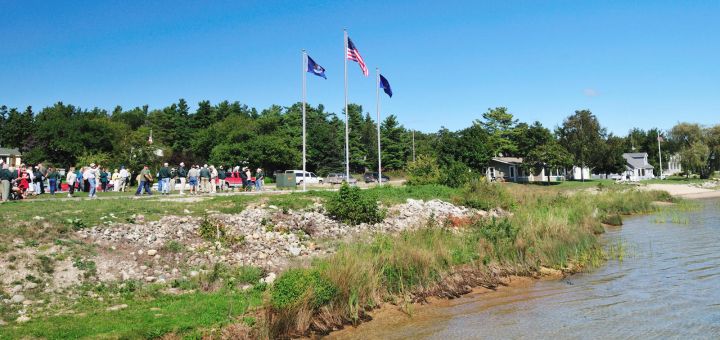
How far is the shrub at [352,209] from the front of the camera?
1988cm

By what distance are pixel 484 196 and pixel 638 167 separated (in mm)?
76015

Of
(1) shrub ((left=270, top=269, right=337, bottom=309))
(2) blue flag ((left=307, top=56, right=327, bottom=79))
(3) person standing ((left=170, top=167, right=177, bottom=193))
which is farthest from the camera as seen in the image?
(3) person standing ((left=170, top=167, right=177, bottom=193))

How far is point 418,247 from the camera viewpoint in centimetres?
1321

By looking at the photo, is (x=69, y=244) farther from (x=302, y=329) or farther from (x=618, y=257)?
(x=618, y=257)

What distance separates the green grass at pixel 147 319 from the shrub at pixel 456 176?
889 inches

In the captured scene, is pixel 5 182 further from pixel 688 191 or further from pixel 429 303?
pixel 688 191

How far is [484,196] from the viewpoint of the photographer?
28.3 m

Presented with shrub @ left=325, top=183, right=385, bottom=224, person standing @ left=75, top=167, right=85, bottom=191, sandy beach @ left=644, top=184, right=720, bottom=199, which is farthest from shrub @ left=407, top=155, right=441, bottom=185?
sandy beach @ left=644, top=184, right=720, bottom=199

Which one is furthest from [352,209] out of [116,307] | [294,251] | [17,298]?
[17,298]

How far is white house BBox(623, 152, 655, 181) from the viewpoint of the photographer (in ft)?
293

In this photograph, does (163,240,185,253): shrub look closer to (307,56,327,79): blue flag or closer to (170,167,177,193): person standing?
(307,56,327,79): blue flag

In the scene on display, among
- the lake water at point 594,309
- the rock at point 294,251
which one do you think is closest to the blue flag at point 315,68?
the rock at point 294,251

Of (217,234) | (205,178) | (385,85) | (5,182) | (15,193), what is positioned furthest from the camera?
(385,85)

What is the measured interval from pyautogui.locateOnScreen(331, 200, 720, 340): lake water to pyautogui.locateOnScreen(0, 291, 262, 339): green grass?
7.62 ft
